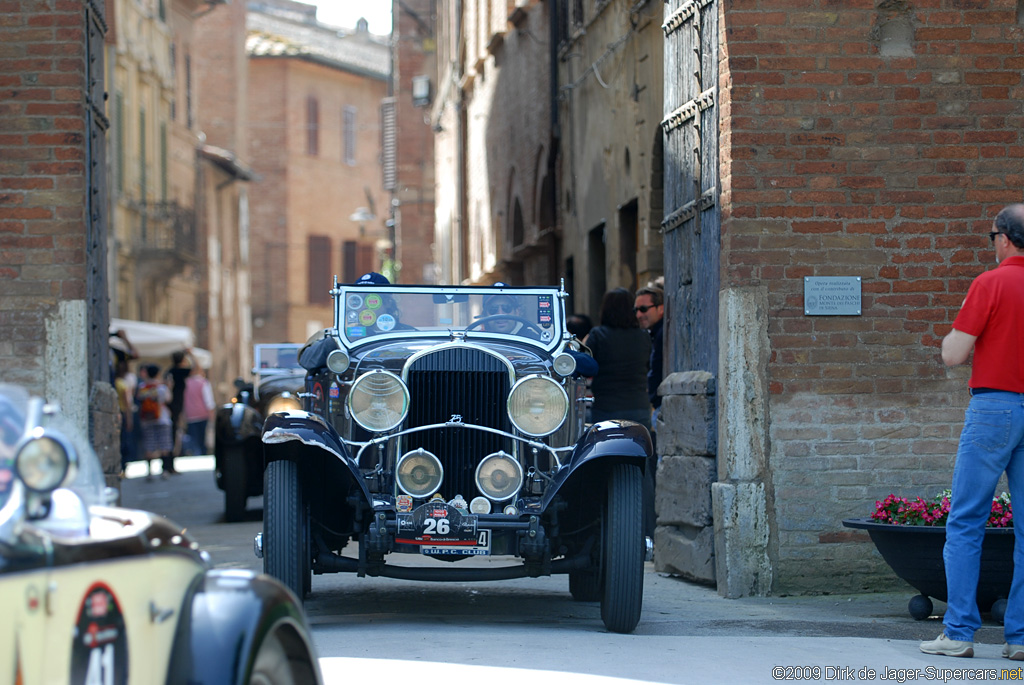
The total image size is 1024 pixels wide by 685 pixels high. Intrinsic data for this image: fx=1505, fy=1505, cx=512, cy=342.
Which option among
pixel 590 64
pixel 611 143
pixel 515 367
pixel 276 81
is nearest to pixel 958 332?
pixel 515 367

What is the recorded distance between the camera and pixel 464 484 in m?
7.17

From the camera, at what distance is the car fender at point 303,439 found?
22.2 feet

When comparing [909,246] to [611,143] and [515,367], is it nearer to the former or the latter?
[515,367]

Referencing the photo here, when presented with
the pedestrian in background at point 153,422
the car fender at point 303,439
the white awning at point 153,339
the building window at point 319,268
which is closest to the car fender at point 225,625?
the car fender at point 303,439

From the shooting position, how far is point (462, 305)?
827cm

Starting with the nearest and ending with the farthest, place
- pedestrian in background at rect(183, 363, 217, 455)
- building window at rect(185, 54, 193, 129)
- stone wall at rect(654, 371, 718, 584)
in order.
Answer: stone wall at rect(654, 371, 718, 584), pedestrian in background at rect(183, 363, 217, 455), building window at rect(185, 54, 193, 129)

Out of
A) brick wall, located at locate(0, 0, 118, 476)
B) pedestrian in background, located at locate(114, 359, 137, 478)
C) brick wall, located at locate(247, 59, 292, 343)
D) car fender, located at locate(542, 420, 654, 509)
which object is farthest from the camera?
brick wall, located at locate(247, 59, 292, 343)

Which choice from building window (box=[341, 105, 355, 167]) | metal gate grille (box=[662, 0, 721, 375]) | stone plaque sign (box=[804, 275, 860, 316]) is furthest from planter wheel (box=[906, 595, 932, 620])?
building window (box=[341, 105, 355, 167])

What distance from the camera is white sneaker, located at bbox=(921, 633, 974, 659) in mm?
6062

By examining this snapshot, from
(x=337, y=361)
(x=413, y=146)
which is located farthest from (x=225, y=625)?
(x=413, y=146)

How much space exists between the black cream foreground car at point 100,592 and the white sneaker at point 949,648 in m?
3.23

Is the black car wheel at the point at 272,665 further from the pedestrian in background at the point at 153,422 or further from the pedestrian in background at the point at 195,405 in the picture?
the pedestrian in background at the point at 195,405

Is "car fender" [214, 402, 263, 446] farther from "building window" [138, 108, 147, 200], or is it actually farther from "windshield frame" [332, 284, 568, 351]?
"building window" [138, 108, 147, 200]

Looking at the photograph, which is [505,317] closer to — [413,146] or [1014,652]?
[1014,652]
